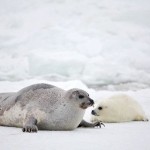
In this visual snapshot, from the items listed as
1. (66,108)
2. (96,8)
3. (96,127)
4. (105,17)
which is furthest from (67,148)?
(96,8)

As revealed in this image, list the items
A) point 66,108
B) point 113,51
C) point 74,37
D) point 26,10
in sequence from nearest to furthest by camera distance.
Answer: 1. point 66,108
2. point 113,51
3. point 74,37
4. point 26,10

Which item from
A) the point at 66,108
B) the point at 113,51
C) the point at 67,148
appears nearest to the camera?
the point at 67,148

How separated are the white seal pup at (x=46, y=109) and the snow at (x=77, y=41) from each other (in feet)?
21.2

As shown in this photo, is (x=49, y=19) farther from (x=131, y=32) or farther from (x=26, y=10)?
(x=131, y=32)

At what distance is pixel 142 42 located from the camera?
14.1 m

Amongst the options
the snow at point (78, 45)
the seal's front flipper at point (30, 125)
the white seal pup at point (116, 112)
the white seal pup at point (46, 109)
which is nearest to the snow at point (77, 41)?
the snow at point (78, 45)

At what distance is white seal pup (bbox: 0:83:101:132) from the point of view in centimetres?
345

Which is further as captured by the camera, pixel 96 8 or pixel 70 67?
pixel 96 8

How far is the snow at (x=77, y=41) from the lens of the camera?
1146 cm

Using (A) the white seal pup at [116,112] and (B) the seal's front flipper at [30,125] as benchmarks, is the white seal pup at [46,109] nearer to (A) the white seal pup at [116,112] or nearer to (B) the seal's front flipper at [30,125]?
(B) the seal's front flipper at [30,125]

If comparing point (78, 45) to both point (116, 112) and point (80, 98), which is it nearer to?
point (116, 112)

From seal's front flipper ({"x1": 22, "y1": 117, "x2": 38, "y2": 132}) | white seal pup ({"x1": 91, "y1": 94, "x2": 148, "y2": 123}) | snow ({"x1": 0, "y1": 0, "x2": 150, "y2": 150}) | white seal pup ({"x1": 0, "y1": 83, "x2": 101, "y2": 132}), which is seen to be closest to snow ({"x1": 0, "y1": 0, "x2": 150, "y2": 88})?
snow ({"x1": 0, "y1": 0, "x2": 150, "y2": 150})

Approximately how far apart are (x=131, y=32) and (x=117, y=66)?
131 inches

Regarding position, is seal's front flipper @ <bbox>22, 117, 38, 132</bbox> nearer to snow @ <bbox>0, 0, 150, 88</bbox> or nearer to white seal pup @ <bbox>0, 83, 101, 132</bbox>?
white seal pup @ <bbox>0, 83, 101, 132</bbox>
